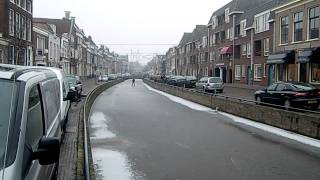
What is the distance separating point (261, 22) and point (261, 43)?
103 inches

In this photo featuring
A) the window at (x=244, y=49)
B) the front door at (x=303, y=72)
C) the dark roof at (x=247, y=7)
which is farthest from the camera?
the window at (x=244, y=49)

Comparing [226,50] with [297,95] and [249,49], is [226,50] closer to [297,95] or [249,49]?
[249,49]

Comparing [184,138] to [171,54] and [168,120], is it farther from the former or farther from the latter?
[171,54]

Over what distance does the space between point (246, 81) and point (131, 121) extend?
44.0 m

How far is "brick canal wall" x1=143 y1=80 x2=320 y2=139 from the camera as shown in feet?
53.4

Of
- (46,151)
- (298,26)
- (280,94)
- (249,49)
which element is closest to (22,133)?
(46,151)

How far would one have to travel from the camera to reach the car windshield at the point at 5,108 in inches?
157

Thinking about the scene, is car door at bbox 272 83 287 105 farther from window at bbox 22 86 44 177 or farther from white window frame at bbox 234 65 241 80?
white window frame at bbox 234 65 241 80

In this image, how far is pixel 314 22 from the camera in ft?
134

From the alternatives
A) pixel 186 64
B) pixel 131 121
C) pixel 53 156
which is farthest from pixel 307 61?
pixel 186 64

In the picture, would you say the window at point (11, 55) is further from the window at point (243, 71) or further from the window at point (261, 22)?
the window at point (243, 71)

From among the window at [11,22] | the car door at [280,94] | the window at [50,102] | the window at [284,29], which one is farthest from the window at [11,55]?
the window at [50,102]

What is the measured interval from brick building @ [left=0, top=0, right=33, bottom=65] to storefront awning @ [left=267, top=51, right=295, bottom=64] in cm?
2460

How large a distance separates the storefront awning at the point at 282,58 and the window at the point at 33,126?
42130 millimetres
